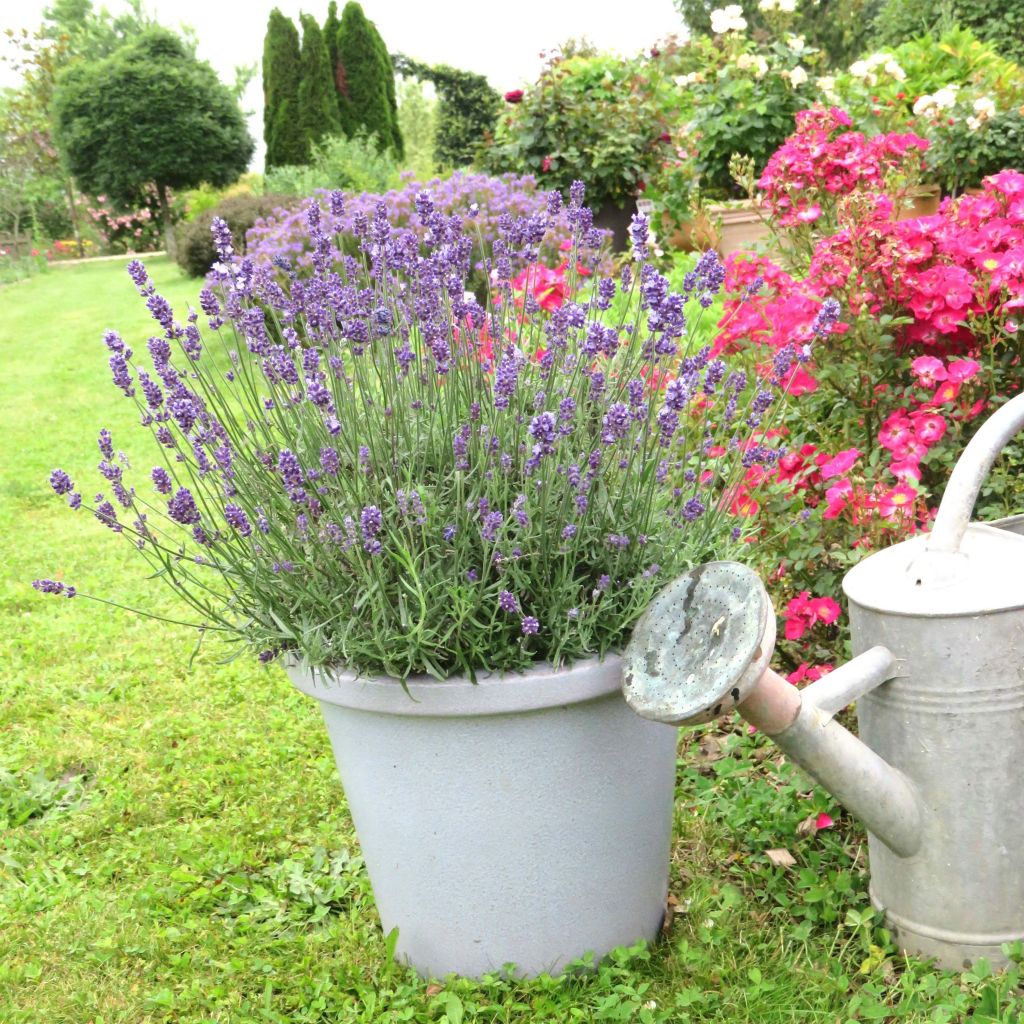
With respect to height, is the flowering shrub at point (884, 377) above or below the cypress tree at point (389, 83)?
below

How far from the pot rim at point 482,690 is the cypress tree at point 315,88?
59.3 feet

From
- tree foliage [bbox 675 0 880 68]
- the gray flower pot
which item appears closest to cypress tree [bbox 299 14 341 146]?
tree foliage [bbox 675 0 880 68]

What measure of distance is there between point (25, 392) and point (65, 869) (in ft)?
22.2

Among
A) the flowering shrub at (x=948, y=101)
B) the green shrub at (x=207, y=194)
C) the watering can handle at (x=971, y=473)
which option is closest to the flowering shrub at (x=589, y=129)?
the flowering shrub at (x=948, y=101)

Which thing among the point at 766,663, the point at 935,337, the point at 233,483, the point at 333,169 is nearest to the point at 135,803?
the point at 233,483

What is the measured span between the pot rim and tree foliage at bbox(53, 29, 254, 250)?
20909mm

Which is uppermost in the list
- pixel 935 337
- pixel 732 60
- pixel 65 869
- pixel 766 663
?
pixel 732 60

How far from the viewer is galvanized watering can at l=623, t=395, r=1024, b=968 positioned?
1.51 m

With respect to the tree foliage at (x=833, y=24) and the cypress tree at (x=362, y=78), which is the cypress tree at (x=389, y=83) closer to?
the cypress tree at (x=362, y=78)

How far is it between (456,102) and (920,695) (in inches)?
1053

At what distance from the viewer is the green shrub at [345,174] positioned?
42.3 ft

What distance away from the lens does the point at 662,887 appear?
1893 mm

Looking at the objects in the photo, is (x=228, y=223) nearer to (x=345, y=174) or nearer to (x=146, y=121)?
(x=345, y=174)

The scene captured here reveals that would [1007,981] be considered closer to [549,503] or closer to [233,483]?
[549,503]
